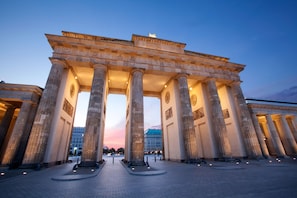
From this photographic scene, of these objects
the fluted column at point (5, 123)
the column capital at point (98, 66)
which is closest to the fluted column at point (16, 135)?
the fluted column at point (5, 123)

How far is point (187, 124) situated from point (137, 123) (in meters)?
6.10

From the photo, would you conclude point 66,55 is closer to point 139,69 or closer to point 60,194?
point 139,69

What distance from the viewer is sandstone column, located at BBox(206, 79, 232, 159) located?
1634 centimetres

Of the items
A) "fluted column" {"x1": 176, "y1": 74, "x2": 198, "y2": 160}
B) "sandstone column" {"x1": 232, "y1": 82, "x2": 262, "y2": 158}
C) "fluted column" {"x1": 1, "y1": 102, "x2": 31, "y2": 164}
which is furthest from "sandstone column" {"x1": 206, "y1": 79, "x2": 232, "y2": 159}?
"fluted column" {"x1": 1, "y1": 102, "x2": 31, "y2": 164}

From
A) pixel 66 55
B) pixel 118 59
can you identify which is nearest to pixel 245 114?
pixel 118 59

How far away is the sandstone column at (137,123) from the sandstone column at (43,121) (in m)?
8.08

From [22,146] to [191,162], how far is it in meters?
17.0

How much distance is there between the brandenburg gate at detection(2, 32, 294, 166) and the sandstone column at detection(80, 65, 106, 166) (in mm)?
85

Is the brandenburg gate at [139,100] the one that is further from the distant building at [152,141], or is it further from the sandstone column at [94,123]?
the distant building at [152,141]

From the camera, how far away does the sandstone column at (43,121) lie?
1173 centimetres

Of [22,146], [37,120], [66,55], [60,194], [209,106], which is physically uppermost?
[66,55]

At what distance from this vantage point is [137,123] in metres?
14.4

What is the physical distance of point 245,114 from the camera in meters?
18.9

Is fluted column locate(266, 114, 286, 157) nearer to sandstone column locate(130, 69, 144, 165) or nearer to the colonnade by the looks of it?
the colonnade
